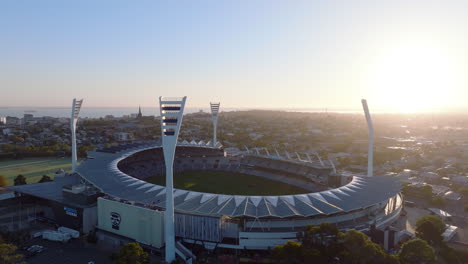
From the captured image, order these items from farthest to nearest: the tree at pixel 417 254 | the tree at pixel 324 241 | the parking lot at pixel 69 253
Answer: the parking lot at pixel 69 253 → the tree at pixel 417 254 → the tree at pixel 324 241

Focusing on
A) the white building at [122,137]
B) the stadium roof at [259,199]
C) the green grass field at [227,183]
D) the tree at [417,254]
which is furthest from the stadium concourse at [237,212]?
the white building at [122,137]

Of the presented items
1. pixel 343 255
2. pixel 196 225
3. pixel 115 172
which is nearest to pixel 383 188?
pixel 343 255

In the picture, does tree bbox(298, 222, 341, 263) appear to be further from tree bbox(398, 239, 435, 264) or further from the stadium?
Answer: tree bbox(398, 239, 435, 264)

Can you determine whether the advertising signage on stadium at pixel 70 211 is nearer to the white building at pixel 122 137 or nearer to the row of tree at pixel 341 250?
the row of tree at pixel 341 250

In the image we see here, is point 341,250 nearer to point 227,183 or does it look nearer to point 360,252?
point 360,252

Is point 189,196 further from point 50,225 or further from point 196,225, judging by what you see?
point 50,225
